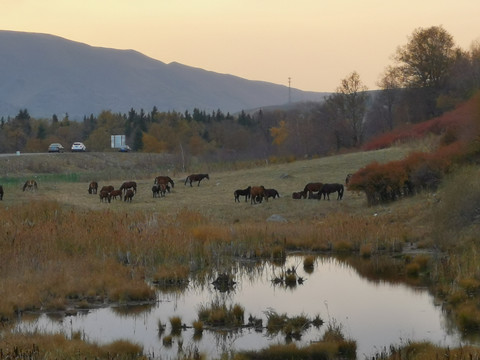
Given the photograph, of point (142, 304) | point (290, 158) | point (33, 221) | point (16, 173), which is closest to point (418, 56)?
point (290, 158)

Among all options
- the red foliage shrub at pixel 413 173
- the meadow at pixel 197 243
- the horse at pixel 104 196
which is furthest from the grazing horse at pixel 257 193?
the horse at pixel 104 196

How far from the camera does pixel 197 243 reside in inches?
967

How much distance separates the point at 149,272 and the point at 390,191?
17136 mm

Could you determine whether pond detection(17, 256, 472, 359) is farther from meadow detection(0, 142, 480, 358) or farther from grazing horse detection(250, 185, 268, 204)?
grazing horse detection(250, 185, 268, 204)

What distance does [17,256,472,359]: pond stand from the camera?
14570mm

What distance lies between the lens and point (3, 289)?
59.7 feet

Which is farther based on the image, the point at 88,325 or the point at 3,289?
the point at 3,289

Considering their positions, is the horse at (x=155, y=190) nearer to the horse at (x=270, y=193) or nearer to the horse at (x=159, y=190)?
the horse at (x=159, y=190)

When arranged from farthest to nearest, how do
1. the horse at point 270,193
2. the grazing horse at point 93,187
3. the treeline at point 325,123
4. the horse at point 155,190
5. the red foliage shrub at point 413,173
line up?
1. the treeline at point 325,123
2. the grazing horse at point 93,187
3. the horse at point 155,190
4. the horse at point 270,193
5. the red foliage shrub at point 413,173

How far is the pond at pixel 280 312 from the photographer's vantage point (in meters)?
14.6

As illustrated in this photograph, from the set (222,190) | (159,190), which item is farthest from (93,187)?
(222,190)

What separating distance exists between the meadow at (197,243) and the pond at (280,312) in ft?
2.06

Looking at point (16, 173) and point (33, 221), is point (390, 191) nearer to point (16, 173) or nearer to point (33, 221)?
point (33, 221)

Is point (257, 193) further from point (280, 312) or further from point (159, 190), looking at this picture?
point (280, 312)
